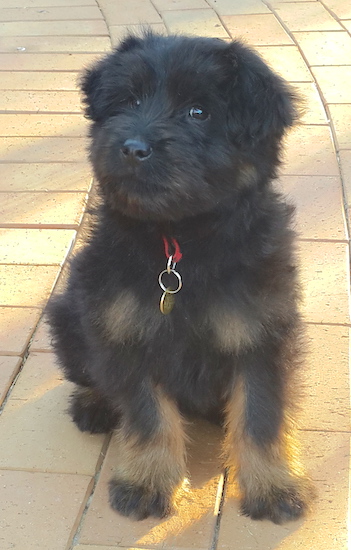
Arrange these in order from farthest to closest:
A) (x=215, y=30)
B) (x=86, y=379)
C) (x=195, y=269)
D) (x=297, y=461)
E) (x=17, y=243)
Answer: (x=215, y=30) < (x=17, y=243) < (x=86, y=379) < (x=297, y=461) < (x=195, y=269)

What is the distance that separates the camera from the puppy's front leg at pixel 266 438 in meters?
2.68

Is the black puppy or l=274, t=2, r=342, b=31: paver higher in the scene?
the black puppy

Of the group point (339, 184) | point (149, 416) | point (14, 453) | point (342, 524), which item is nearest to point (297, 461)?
point (342, 524)

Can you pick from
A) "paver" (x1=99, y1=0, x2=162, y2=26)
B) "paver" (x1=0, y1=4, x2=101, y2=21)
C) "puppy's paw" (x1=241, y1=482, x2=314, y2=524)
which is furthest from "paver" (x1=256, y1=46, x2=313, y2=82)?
"puppy's paw" (x1=241, y1=482, x2=314, y2=524)

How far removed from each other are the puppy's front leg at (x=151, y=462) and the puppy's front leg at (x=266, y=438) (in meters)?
0.19

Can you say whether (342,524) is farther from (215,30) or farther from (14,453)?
(215,30)

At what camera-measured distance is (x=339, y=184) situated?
15.5ft

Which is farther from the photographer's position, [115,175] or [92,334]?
[92,334]

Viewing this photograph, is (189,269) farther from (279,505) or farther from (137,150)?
(279,505)

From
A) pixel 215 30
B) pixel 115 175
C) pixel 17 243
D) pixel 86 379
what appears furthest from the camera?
pixel 215 30

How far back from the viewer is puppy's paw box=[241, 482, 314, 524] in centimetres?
270

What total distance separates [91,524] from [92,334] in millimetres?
612

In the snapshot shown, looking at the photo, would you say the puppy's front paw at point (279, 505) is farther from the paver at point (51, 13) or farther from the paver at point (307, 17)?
the paver at point (51, 13)

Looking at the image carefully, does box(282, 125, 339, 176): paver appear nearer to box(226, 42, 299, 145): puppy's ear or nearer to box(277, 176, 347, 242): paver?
box(277, 176, 347, 242): paver
